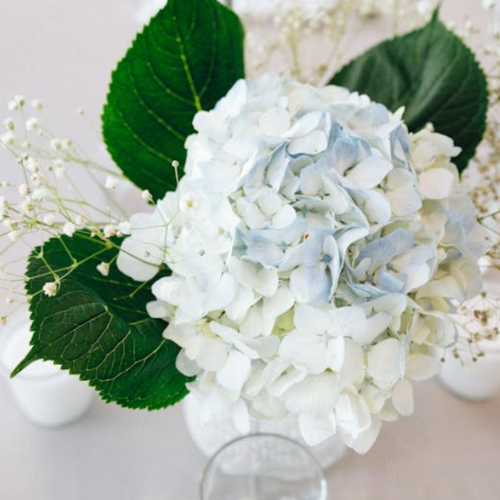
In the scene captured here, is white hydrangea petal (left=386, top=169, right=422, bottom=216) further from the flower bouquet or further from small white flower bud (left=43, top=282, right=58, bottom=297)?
small white flower bud (left=43, top=282, right=58, bottom=297)

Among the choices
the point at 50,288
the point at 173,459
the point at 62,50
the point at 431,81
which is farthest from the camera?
the point at 62,50

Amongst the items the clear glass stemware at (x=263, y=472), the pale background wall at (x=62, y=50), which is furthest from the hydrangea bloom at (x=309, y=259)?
the pale background wall at (x=62, y=50)

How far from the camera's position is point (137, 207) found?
21.2 inches

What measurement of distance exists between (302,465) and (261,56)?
34cm

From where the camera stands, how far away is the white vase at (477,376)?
0.47m

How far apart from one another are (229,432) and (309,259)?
9.6 inches

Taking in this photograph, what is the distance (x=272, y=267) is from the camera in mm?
260

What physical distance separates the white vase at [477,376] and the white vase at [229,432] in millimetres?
100

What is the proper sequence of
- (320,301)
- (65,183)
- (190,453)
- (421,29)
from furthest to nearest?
(65,183) < (190,453) < (421,29) < (320,301)

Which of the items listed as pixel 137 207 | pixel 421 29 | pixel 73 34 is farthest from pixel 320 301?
pixel 73 34

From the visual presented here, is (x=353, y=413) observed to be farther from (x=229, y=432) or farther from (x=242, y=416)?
(x=229, y=432)

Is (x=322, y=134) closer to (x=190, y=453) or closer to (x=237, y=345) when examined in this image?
(x=237, y=345)

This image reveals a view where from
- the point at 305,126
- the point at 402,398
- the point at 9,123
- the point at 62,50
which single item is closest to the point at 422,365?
the point at 402,398

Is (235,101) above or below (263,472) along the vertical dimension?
above
